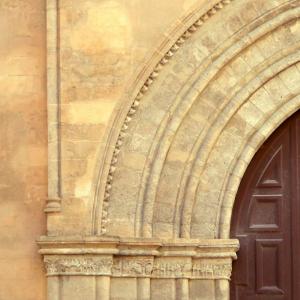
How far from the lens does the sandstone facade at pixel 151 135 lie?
615 inches

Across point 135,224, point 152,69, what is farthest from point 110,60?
point 135,224

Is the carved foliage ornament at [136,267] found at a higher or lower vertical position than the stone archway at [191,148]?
lower

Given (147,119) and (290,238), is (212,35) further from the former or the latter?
(290,238)

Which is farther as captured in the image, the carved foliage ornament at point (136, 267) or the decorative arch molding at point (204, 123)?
the decorative arch molding at point (204, 123)

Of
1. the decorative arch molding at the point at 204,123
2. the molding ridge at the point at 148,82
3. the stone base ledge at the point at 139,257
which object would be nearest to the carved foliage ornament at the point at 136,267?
the stone base ledge at the point at 139,257

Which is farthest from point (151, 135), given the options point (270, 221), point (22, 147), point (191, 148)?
point (270, 221)

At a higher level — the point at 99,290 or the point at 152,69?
the point at 152,69

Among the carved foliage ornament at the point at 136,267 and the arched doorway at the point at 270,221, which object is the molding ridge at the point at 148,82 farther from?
the arched doorway at the point at 270,221

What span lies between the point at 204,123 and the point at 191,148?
0.27m

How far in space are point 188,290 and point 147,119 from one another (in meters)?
1.66

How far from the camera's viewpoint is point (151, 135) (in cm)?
1569

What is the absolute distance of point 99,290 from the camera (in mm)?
15523

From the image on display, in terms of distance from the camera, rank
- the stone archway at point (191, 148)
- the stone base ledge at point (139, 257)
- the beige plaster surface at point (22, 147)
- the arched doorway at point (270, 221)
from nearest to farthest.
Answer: the stone base ledge at point (139, 257), the stone archway at point (191, 148), the beige plaster surface at point (22, 147), the arched doorway at point (270, 221)

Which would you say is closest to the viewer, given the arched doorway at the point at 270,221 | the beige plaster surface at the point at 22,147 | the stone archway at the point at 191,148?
the stone archway at the point at 191,148
